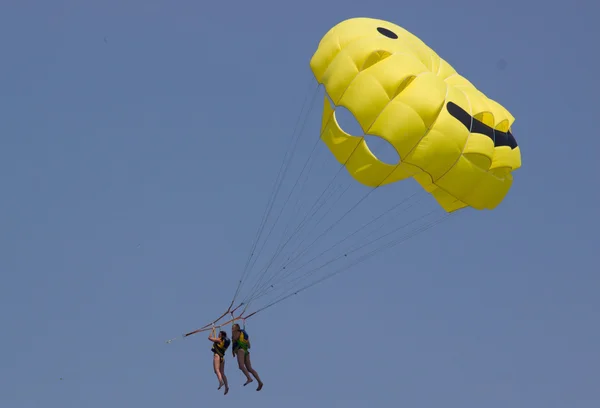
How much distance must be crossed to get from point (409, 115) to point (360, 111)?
93 cm

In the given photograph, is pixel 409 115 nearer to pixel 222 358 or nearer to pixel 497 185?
pixel 497 185

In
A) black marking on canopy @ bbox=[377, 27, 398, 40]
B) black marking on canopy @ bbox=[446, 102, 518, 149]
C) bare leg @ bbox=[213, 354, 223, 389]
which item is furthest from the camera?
black marking on canopy @ bbox=[377, 27, 398, 40]

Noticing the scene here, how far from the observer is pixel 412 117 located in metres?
37.3

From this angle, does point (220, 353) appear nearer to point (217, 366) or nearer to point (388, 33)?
point (217, 366)

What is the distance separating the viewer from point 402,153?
37.5m

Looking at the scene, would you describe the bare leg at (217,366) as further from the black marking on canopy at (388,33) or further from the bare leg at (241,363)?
the black marking on canopy at (388,33)

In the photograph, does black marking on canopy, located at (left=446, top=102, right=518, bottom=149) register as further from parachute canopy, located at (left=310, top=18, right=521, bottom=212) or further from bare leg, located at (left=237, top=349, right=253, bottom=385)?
bare leg, located at (left=237, top=349, right=253, bottom=385)

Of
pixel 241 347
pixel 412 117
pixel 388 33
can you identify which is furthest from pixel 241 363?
pixel 388 33

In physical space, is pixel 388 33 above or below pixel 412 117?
above

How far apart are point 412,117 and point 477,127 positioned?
135cm

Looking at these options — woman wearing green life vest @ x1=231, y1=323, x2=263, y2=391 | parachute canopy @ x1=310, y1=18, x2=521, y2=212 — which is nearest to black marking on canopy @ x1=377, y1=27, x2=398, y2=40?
parachute canopy @ x1=310, y1=18, x2=521, y2=212

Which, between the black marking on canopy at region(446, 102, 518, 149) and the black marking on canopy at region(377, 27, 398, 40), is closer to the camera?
the black marking on canopy at region(446, 102, 518, 149)

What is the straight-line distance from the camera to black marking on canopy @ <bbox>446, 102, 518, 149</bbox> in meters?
37.6

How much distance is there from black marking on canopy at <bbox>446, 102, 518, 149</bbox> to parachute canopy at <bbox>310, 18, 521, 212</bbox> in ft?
0.06
